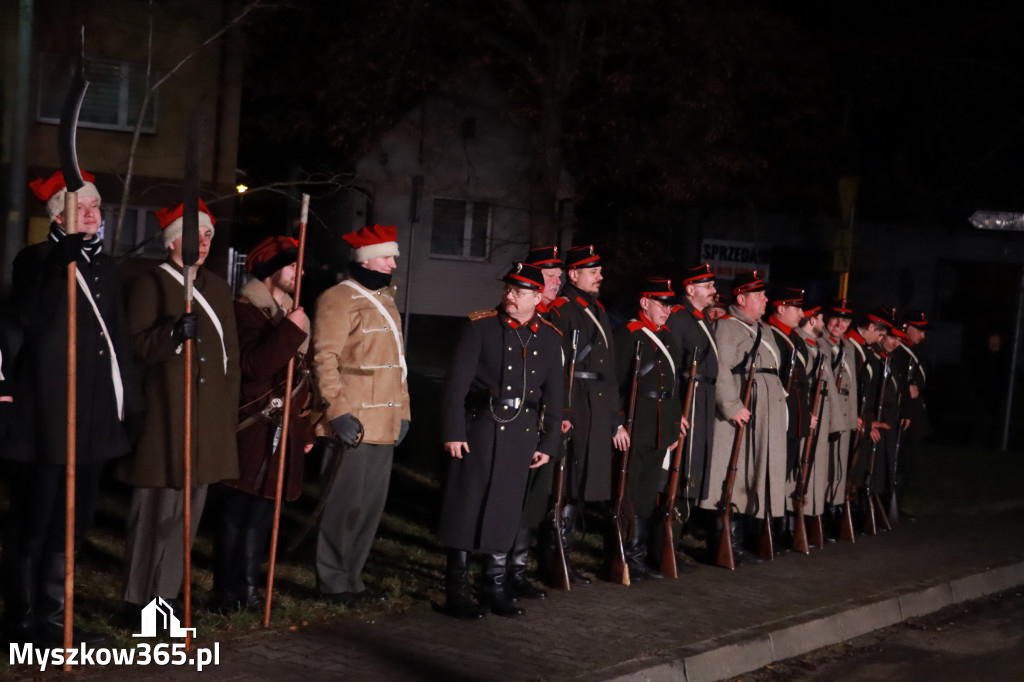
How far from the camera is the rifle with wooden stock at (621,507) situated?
934cm

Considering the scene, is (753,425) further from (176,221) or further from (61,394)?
(61,394)

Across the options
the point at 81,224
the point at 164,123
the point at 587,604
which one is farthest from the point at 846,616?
the point at 164,123

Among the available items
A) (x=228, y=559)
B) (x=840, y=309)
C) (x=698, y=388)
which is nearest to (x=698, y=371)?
(x=698, y=388)

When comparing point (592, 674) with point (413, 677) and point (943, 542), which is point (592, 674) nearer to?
point (413, 677)

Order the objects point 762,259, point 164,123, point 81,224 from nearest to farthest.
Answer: point 81,224 → point 762,259 → point 164,123

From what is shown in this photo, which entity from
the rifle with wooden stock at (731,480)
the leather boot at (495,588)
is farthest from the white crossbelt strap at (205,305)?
the rifle with wooden stock at (731,480)

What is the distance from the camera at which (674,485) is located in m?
10.0

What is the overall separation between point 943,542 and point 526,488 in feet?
17.3

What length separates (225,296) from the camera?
7.06 meters

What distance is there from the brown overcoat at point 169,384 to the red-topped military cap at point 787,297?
546 cm

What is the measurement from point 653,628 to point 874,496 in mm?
5417

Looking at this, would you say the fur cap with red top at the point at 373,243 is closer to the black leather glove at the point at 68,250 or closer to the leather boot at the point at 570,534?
the black leather glove at the point at 68,250

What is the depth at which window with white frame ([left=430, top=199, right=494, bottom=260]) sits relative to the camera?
37.8 metres

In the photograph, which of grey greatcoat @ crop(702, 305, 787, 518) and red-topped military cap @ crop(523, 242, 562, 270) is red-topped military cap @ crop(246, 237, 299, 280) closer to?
red-topped military cap @ crop(523, 242, 562, 270)
